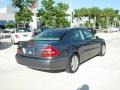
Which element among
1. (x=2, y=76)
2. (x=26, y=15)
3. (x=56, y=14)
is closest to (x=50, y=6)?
(x=56, y=14)

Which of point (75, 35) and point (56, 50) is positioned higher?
point (75, 35)

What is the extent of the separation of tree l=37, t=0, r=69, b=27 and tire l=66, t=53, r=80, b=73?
78.9 feet

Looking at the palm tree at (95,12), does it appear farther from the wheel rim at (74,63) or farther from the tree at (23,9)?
the wheel rim at (74,63)

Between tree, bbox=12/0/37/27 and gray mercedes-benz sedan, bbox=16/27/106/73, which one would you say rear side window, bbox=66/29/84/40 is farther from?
tree, bbox=12/0/37/27

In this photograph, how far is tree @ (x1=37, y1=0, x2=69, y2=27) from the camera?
3141 centimetres

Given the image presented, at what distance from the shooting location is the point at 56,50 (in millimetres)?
6641

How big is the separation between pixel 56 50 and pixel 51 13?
2537 centimetres

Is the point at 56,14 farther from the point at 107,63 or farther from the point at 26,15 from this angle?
the point at 107,63

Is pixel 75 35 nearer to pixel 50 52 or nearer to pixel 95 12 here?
pixel 50 52

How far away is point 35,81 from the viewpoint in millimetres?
6418

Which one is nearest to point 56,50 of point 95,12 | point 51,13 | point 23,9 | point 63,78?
point 63,78

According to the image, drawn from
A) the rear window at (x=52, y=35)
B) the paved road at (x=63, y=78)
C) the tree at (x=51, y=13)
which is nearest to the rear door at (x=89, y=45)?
the paved road at (x=63, y=78)

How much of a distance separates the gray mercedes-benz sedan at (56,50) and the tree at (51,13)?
23.4 metres

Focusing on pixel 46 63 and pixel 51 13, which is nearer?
pixel 46 63
